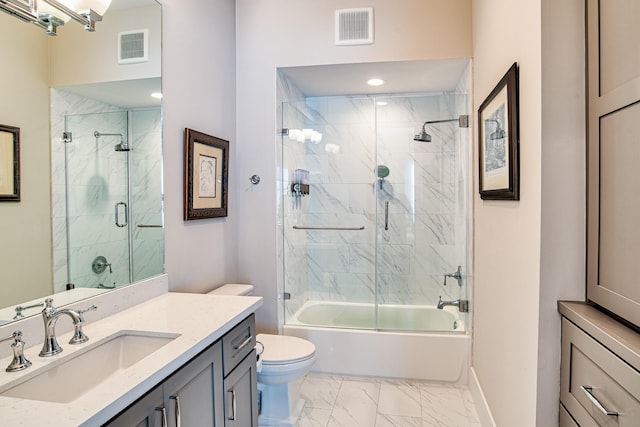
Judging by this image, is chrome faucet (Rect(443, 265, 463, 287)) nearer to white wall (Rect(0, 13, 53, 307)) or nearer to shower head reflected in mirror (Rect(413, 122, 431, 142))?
shower head reflected in mirror (Rect(413, 122, 431, 142))

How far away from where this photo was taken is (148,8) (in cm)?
191

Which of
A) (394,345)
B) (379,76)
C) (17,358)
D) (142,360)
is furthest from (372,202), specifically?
(17,358)

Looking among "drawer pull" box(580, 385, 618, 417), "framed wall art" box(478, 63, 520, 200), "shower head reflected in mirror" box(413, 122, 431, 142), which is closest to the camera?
"drawer pull" box(580, 385, 618, 417)

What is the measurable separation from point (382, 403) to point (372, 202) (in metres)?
1.59

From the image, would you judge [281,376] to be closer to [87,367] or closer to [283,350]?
[283,350]

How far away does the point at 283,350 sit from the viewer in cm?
230

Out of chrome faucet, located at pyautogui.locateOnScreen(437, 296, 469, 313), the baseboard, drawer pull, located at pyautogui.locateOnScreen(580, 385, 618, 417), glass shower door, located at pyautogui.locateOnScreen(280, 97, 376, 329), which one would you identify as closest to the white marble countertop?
drawer pull, located at pyautogui.locateOnScreen(580, 385, 618, 417)

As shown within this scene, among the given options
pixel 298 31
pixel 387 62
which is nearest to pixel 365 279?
pixel 387 62

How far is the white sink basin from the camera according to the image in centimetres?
108

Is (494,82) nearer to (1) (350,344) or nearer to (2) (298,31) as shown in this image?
(2) (298,31)

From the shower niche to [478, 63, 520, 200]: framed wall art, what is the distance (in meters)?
0.84

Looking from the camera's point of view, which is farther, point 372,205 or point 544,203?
point 372,205

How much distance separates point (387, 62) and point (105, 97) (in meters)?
1.85

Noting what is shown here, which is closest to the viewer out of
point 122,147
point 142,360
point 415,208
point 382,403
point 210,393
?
point 142,360
